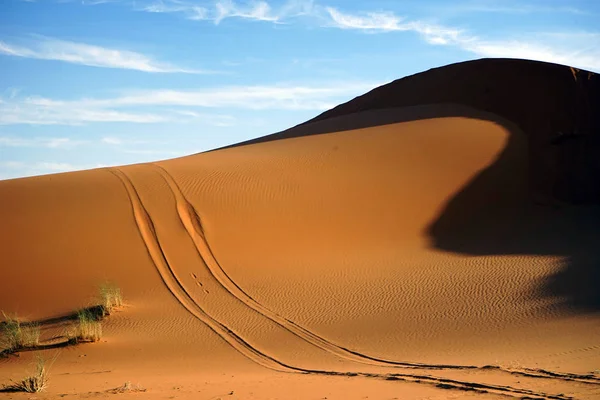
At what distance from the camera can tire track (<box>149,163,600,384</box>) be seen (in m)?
8.13

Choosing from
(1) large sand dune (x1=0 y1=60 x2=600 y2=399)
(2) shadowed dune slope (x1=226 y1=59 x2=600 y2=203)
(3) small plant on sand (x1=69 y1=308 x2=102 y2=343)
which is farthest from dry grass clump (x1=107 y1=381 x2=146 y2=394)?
(2) shadowed dune slope (x1=226 y1=59 x2=600 y2=203)

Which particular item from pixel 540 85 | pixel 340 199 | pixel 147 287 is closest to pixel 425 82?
pixel 540 85

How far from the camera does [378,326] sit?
1184cm

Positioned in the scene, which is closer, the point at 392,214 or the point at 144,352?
the point at 144,352

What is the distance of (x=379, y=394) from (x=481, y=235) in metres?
10.5

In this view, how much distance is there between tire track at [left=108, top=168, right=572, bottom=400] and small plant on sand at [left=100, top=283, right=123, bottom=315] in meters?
1.08

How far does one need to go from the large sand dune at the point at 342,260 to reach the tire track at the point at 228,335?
5 cm

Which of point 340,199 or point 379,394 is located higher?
point 340,199

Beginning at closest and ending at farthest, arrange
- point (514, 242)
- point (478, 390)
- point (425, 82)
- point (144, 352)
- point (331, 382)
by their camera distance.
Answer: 1. point (478, 390)
2. point (331, 382)
3. point (144, 352)
4. point (514, 242)
5. point (425, 82)

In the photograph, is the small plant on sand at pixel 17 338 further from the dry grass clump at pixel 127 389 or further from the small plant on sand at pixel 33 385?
the dry grass clump at pixel 127 389

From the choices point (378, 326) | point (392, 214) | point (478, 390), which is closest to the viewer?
point (478, 390)

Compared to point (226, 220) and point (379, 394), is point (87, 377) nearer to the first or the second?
point (379, 394)

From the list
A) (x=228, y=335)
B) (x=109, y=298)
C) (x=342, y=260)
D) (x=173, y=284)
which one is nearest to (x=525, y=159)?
(x=342, y=260)

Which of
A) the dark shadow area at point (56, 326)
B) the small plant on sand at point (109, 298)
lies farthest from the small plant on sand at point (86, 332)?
the small plant on sand at point (109, 298)
